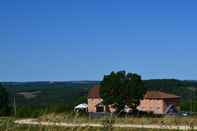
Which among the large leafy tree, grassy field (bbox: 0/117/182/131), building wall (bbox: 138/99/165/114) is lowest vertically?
grassy field (bbox: 0/117/182/131)

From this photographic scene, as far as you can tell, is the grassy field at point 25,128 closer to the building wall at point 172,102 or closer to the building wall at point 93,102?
the building wall at point 172,102

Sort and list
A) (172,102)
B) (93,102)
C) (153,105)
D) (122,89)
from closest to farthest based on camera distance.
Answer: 1. (122,89)
2. (153,105)
3. (172,102)
4. (93,102)

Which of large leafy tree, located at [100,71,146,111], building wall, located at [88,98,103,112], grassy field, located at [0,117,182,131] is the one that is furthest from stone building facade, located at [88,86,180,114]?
grassy field, located at [0,117,182,131]

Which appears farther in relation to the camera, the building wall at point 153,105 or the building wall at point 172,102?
the building wall at point 172,102

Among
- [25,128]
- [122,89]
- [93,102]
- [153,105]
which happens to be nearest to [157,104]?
[153,105]

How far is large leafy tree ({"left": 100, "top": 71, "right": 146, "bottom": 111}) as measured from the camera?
84812mm

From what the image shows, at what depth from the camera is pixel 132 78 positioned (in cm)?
8938

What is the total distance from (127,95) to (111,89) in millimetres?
3230

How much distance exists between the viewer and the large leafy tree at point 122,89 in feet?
278

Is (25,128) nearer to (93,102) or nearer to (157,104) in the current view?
(157,104)

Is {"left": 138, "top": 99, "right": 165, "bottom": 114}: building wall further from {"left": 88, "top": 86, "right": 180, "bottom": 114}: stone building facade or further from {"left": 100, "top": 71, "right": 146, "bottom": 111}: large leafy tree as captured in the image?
{"left": 100, "top": 71, "right": 146, "bottom": 111}: large leafy tree

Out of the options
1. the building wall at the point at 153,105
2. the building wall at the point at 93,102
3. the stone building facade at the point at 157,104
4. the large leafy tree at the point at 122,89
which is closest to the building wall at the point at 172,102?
the stone building facade at the point at 157,104

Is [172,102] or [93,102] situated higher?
[93,102]

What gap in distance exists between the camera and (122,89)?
284 ft
